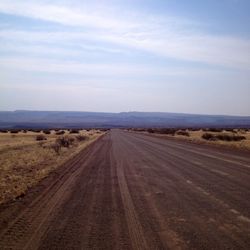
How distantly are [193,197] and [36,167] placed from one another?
11.5 m

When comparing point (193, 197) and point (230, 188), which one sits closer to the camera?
point (193, 197)

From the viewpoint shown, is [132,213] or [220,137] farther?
[220,137]

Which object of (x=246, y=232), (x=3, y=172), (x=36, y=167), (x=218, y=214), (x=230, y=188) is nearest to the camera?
(x=246, y=232)

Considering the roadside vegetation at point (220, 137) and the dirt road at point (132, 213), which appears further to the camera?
the roadside vegetation at point (220, 137)

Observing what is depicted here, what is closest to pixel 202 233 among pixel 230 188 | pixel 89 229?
pixel 89 229

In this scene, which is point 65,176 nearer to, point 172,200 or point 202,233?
point 172,200

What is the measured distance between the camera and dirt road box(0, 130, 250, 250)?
6.95 m

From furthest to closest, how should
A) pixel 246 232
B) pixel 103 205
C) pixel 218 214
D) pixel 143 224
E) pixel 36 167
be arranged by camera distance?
pixel 36 167 < pixel 103 205 < pixel 218 214 < pixel 143 224 < pixel 246 232

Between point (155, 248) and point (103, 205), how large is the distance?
3760 mm

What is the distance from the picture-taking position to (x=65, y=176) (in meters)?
16.3

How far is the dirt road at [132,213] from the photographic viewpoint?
22.8 ft

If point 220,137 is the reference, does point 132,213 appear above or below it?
below

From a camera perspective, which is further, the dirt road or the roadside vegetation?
the roadside vegetation

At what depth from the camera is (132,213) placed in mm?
9141
